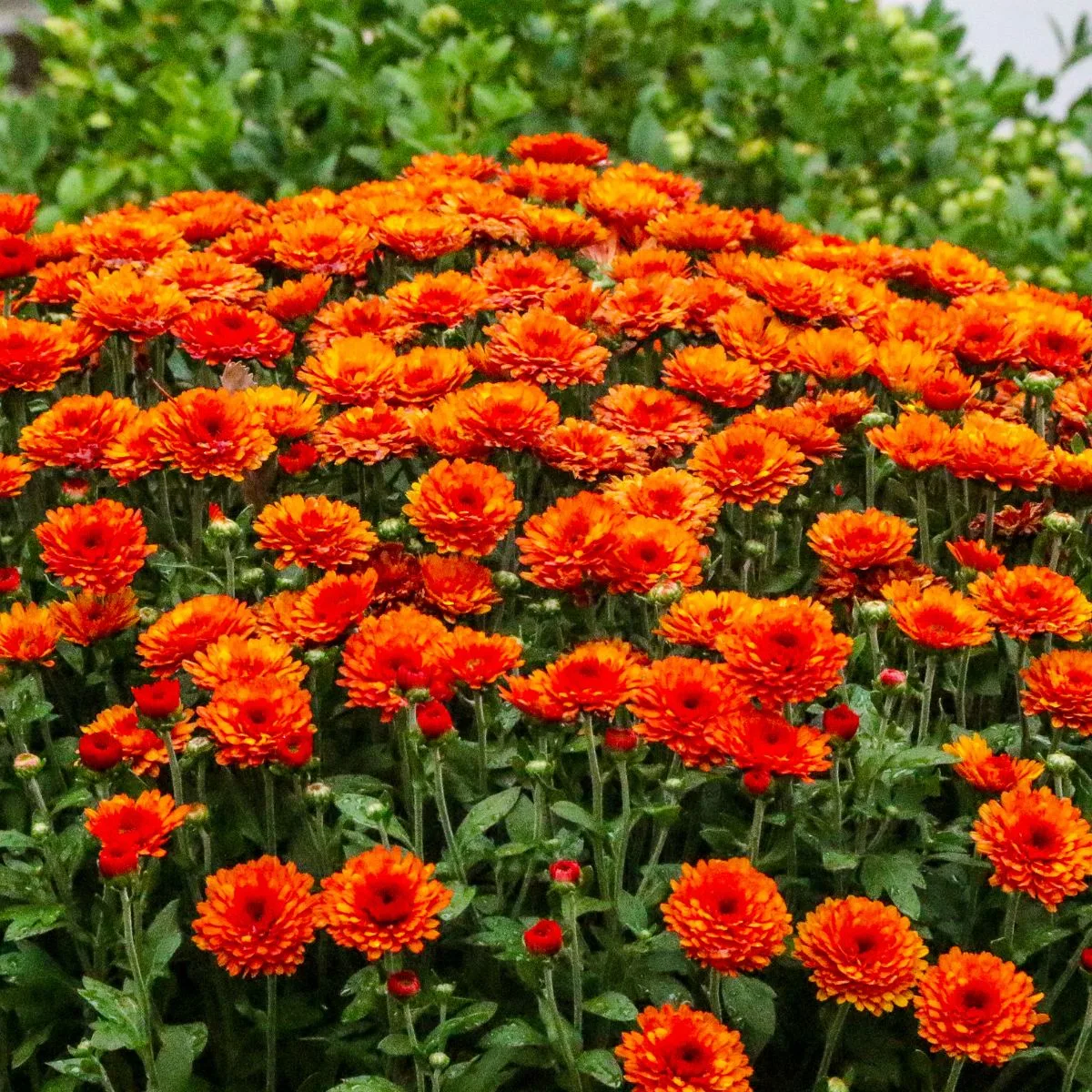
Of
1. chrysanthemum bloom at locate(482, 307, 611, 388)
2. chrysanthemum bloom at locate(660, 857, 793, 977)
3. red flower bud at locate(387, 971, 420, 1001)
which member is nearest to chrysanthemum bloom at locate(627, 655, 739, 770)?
chrysanthemum bloom at locate(660, 857, 793, 977)

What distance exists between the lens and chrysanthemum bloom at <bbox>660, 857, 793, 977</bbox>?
1348 mm

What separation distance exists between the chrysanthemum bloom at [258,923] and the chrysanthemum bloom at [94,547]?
428mm

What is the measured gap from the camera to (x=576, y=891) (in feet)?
4.68

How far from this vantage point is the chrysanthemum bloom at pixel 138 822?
1.39 metres

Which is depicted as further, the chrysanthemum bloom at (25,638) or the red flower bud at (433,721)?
the chrysanthemum bloom at (25,638)

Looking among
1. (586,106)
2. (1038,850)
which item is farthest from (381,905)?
(586,106)

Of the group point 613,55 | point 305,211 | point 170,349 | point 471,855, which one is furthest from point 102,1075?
point 613,55

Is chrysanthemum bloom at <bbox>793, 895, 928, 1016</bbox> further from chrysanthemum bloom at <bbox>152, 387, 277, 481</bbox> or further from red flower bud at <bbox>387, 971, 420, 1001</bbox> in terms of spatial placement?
chrysanthemum bloom at <bbox>152, 387, 277, 481</bbox>

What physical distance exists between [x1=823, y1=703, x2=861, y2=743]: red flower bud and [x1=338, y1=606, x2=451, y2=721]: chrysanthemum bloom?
40cm

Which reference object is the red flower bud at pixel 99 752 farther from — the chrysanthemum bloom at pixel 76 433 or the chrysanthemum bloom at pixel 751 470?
the chrysanthemum bloom at pixel 751 470

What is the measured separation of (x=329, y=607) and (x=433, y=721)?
0.25 m

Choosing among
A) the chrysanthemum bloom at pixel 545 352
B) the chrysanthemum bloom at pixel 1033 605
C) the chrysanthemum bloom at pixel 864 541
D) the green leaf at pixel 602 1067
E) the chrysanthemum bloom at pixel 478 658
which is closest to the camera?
the green leaf at pixel 602 1067

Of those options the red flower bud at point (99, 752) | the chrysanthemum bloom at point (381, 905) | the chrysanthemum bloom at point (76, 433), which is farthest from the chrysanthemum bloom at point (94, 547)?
the chrysanthemum bloom at point (381, 905)

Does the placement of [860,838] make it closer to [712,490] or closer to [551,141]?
[712,490]
